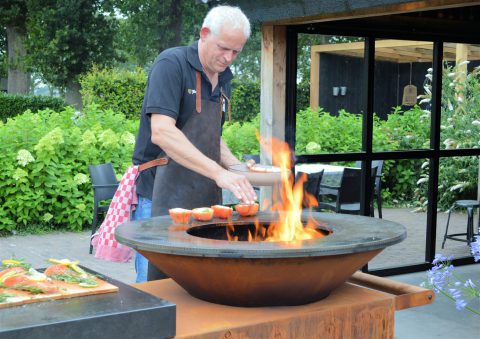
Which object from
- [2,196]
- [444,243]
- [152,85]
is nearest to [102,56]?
[2,196]

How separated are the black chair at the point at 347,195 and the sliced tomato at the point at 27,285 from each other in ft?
11.0

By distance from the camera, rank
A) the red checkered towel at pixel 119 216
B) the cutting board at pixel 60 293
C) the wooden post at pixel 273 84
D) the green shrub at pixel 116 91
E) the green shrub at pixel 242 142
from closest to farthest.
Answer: the cutting board at pixel 60 293 → the red checkered towel at pixel 119 216 → the wooden post at pixel 273 84 → the green shrub at pixel 242 142 → the green shrub at pixel 116 91

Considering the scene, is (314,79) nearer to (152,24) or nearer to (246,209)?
(246,209)

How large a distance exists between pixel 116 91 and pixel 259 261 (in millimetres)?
14648

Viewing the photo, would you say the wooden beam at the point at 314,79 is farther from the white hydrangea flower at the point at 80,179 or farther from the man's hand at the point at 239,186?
the white hydrangea flower at the point at 80,179

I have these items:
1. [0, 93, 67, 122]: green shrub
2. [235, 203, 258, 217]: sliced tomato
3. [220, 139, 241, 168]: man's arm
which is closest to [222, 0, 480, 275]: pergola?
[220, 139, 241, 168]: man's arm

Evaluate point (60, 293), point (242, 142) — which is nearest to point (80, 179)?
point (242, 142)

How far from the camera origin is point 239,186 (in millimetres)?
2498

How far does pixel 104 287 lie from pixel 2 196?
5930 millimetres

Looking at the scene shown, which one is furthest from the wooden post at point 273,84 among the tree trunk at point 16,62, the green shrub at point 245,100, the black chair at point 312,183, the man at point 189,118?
the tree trunk at point 16,62

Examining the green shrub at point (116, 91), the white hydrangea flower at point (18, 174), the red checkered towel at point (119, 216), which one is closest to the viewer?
the red checkered towel at point (119, 216)

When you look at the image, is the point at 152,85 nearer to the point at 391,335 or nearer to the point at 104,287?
the point at 104,287

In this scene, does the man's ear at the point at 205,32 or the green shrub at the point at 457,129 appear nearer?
the man's ear at the point at 205,32

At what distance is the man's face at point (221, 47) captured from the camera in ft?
9.07
